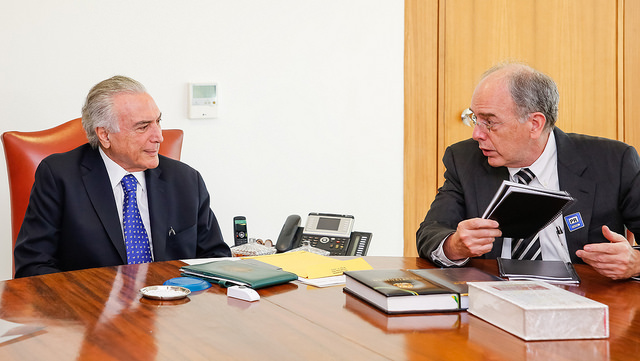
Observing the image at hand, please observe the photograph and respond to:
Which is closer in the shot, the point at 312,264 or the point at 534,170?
the point at 312,264

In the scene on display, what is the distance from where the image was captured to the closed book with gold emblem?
119 cm

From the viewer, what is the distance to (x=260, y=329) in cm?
109

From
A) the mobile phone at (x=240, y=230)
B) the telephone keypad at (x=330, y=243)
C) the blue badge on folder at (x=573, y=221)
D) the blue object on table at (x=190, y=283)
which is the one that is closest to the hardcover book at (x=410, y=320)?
the blue object on table at (x=190, y=283)

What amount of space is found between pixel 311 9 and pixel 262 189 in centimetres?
99

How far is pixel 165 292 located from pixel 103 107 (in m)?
1.11

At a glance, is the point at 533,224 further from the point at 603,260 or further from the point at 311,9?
the point at 311,9

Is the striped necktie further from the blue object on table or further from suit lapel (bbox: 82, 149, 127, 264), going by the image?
suit lapel (bbox: 82, 149, 127, 264)

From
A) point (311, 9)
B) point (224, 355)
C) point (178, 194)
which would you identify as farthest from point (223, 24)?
point (224, 355)

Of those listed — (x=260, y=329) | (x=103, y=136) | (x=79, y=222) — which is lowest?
(x=260, y=329)

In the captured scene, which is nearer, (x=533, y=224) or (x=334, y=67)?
(x=533, y=224)

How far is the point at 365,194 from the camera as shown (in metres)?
3.43

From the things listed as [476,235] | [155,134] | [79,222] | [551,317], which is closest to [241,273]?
[476,235]

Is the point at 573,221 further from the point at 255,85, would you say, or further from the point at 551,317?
the point at 255,85

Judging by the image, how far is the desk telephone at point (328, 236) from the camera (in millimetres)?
2361
